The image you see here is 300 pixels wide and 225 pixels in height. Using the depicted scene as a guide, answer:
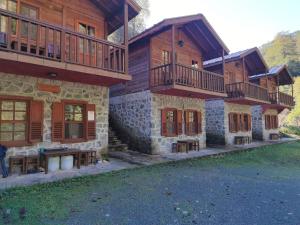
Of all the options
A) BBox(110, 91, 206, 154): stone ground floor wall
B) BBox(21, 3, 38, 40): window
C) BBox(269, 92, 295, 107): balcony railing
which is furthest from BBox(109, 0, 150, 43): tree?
BBox(21, 3, 38, 40): window

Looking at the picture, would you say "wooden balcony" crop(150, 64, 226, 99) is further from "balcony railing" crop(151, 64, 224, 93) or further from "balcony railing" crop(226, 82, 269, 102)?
"balcony railing" crop(226, 82, 269, 102)

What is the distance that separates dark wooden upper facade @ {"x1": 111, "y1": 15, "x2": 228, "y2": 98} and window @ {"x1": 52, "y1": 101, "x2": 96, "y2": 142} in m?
3.64

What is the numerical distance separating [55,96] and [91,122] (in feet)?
5.74

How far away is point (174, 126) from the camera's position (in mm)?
12391

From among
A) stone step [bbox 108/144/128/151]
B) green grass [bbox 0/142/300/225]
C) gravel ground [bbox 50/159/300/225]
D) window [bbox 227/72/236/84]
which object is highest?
window [bbox 227/72/236/84]

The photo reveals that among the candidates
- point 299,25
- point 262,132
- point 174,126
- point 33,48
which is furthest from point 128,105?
point 299,25

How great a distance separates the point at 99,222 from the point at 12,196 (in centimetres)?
255

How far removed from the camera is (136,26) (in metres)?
27.9

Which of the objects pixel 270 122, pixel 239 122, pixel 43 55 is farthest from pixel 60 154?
pixel 270 122

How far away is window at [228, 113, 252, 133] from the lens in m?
16.5

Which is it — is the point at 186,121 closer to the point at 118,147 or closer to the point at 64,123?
the point at 118,147

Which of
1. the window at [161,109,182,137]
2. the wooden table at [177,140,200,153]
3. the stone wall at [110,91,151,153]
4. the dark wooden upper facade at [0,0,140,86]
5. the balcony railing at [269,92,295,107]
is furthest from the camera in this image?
the balcony railing at [269,92,295,107]

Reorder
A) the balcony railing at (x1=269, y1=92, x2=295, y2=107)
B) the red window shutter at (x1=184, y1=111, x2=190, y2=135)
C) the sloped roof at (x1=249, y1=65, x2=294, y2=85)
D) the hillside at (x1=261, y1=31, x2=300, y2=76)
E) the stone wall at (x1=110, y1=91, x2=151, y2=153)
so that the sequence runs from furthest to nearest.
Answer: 1. the hillside at (x1=261, y1=31, x2=300, y2=76)
2. the balcony railing at (x1=269, y1=92, x2=295, y2=107)
3. the sloped roof at (x1=249, y1=65, x2=294, y2=85)
4. the red window shutter at (x1=184, y1=111, x2=190, y2=135)
5. the stone wall at (x1=110, y1=91, x2=151, y2=153)

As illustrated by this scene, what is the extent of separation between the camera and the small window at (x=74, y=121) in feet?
28.3
